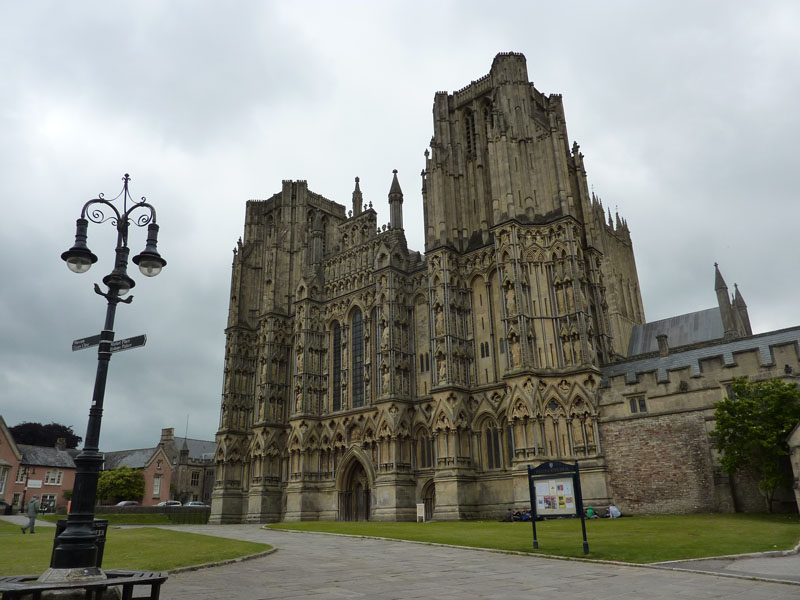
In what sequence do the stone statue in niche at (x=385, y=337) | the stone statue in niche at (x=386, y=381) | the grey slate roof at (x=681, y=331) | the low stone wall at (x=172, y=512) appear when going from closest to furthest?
1. the stone statue in niche at (x=386, y=381)
2. the stone statue in niche at (x=385, y=337)
3. the grey slate roof at (x=681, y=331)
4. the low stone wall at (x=172, y=512)

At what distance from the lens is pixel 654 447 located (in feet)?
103

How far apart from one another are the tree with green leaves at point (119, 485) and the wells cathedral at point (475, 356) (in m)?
24.9

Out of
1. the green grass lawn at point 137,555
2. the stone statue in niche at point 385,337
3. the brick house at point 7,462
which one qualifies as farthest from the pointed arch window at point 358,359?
the brick house at point 7,462

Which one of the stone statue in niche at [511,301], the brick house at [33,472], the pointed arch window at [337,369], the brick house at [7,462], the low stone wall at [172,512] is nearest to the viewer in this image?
the stone statue in niche at [511,301]

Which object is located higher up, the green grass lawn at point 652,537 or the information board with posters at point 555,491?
the information board with posters at point 555,491

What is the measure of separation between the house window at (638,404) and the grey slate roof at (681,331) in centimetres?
1653

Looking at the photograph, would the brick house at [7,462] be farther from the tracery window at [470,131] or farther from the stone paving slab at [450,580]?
the stone paving slab at [450,580]

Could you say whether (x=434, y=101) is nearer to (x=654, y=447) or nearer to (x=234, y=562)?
(x=654, y=447)

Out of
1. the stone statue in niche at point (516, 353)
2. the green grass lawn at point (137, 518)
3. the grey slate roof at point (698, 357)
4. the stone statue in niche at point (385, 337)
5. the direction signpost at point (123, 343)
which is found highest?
the stone statue in niche at point (385, 337)

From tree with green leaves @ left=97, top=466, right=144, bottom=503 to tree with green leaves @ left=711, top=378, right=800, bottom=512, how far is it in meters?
67.3

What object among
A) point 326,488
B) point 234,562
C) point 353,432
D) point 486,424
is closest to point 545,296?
point 486,424

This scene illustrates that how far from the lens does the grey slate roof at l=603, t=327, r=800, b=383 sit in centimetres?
2983

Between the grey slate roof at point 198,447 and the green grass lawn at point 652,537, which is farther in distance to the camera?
the grey slate roof at point 198,447

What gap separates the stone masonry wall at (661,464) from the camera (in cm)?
2959
